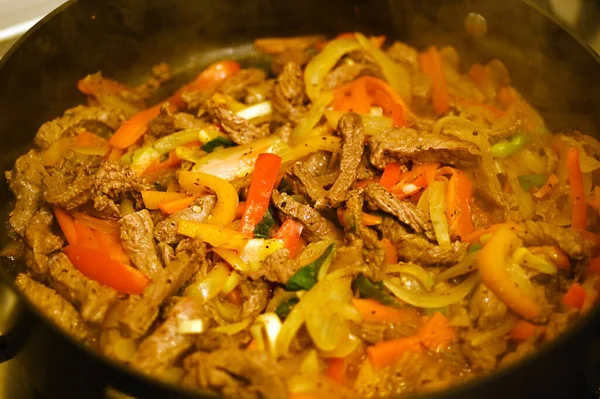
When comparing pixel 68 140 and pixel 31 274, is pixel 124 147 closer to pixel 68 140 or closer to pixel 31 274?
pixel 68 140

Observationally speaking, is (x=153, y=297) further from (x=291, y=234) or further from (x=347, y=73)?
(x=347, y=73)

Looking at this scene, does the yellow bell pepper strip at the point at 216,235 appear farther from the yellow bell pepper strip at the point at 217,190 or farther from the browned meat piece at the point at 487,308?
the browned meat piece at the point at 487,308

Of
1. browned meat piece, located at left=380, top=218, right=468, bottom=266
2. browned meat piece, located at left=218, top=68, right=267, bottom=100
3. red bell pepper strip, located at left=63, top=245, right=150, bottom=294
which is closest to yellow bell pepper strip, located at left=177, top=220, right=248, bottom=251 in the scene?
red bell pepper strip, located at left=63, top=245, right=150, bottom=294

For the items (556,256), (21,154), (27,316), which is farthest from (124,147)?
(556,256)

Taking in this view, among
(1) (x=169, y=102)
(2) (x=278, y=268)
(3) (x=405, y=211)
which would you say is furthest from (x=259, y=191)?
(1) (x=169, y=102)

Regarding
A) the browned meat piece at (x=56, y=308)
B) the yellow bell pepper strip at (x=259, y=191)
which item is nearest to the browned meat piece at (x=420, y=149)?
the yellow bell pepper strip at (x=259, y=191)
